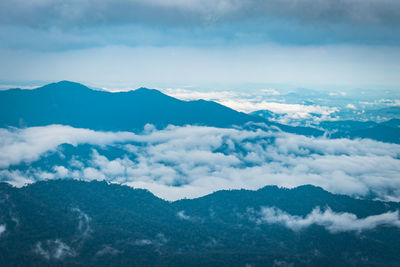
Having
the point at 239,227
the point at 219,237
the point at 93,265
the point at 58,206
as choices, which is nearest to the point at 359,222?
the point at 239,227

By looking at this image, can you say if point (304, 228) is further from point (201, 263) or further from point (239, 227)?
point (201, 263)

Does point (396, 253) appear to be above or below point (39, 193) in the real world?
below

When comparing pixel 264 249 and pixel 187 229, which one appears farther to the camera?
pixel 187 229

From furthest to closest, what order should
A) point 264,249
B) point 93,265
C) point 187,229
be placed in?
point 187,229
point 264,249
point 93,265

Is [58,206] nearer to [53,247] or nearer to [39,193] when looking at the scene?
[39,193]

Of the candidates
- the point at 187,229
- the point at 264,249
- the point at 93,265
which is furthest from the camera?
the point at 187,229

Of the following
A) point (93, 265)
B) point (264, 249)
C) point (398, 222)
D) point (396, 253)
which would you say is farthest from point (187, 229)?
point (398, 222)
